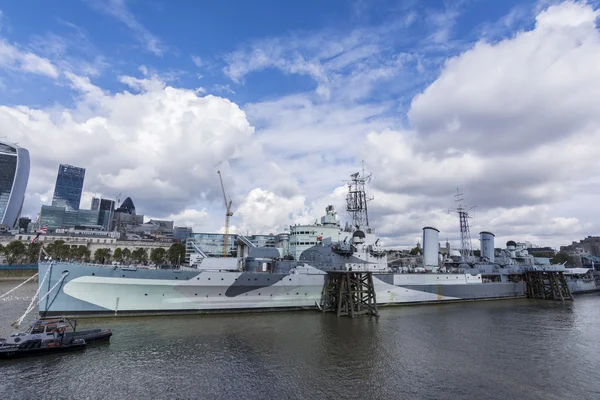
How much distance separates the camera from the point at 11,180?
140375mm

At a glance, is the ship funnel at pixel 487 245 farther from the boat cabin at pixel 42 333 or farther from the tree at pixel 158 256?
the tree at pixel 158 256

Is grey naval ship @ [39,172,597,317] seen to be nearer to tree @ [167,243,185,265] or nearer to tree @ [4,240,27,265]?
tree @ [167,243,185,265]

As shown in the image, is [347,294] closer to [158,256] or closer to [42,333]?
[42,333]

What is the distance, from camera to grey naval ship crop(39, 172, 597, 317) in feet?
72.0

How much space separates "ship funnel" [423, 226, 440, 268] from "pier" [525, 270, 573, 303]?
60.1 ft

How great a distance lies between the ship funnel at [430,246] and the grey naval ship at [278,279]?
0.41 feet

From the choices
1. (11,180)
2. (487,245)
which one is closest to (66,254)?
(487,245)

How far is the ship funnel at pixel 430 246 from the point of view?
40.3 metres

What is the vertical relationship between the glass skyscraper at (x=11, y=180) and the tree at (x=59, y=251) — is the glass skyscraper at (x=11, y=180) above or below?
above

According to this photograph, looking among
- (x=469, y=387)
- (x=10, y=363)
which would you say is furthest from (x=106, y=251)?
(x=469, y=387)

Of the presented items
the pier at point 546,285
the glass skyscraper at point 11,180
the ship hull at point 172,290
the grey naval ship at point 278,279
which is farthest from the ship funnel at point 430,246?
the glass skyscraper at point 11,180

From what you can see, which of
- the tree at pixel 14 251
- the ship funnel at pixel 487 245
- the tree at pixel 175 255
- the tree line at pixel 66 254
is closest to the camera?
the ship funnel at pixel 487 245

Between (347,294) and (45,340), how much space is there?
21.9 metres

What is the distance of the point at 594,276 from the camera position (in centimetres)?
6078
